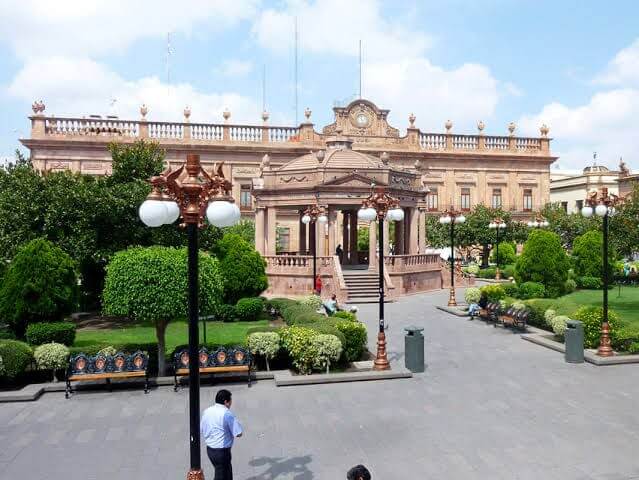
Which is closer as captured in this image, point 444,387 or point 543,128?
point 444,387

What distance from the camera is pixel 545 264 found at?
25141mm

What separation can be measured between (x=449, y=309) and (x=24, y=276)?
1489cm

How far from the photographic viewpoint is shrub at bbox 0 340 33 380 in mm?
11781

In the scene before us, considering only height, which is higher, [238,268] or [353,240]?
[353,240]

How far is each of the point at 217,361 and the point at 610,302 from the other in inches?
762

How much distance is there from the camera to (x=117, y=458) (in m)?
8.51

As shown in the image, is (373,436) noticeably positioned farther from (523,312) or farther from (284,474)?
(523,312)

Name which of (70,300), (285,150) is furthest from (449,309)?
(285,150)

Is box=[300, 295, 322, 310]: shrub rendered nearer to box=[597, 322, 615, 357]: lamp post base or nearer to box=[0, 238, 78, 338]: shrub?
box=[0, 238, 78, 338]: shrub

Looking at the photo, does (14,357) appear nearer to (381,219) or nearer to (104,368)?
(104,368)

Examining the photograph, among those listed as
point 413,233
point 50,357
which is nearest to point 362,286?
point 413,233

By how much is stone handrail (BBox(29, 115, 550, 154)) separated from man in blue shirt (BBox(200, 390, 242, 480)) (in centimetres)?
3895

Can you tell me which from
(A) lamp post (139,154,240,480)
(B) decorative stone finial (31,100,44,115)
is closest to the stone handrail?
(B) decorative stone finial (31,100,44,115)

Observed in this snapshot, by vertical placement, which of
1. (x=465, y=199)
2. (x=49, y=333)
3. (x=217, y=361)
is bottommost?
(x=217, y=361)
